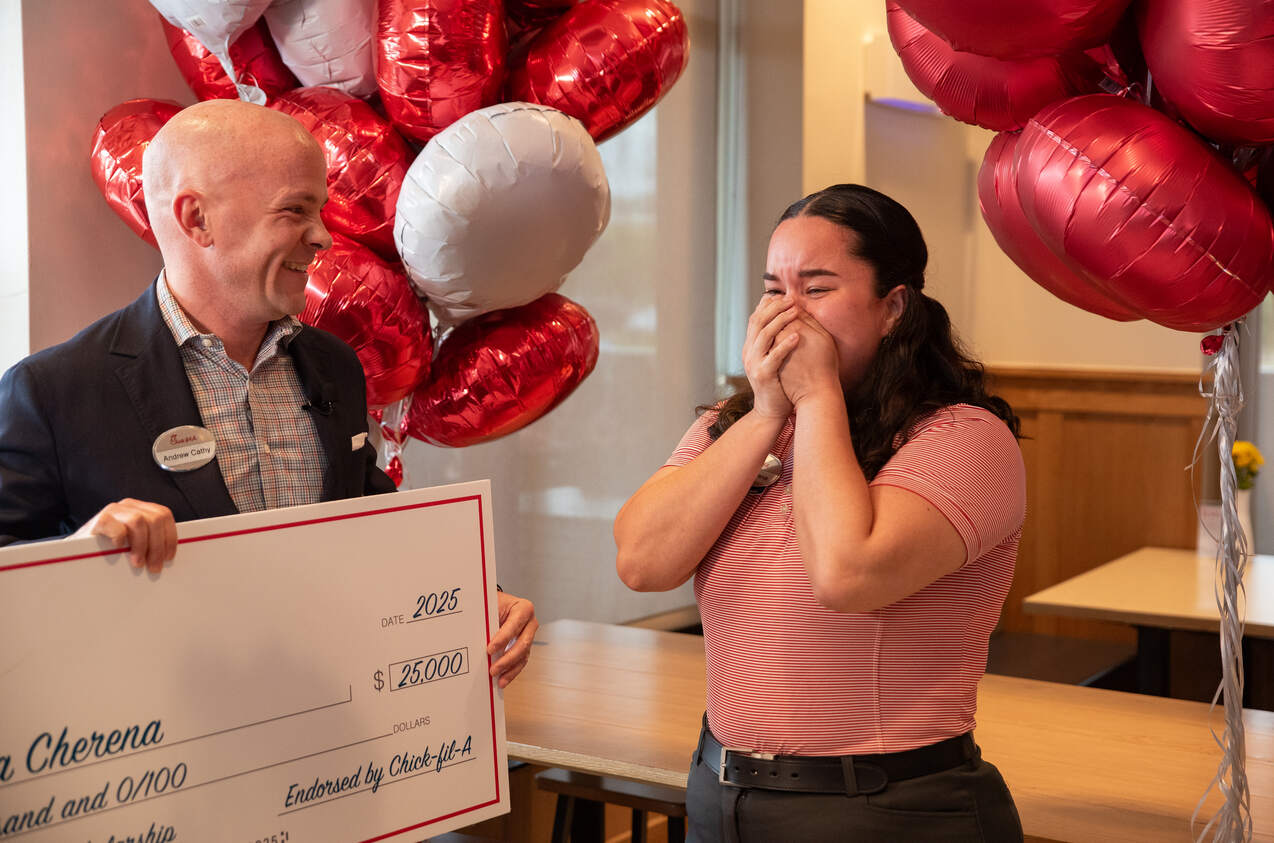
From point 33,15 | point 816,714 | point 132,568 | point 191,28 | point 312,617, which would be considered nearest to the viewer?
point 132,568

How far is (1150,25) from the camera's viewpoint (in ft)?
4.59

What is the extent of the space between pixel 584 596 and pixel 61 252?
2034 mm

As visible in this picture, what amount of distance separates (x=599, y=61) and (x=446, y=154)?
1.15ft

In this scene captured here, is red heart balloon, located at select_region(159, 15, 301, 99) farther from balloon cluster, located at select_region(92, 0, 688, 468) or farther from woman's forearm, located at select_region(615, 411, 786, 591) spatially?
woman's forearm, located at select_region(615, 411, 786, 591)

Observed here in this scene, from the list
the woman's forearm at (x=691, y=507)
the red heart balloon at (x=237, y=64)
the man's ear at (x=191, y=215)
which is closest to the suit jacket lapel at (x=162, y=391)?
the man's ear at (x=191, y=215)

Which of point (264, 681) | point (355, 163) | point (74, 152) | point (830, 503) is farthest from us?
point (74, 152)

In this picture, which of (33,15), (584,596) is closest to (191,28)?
(33,15)

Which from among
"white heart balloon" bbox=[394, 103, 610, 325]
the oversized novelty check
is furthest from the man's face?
"white heart balloon" bbox=[394, 103, 610, 325]

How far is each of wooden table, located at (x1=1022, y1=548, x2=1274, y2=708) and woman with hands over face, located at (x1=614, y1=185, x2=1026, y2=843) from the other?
1897mm

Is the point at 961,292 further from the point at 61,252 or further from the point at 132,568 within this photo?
the point at 132,568

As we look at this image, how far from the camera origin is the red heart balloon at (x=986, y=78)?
1559 mm

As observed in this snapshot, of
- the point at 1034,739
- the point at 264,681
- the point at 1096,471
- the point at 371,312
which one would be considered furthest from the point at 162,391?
the point at 1096,471

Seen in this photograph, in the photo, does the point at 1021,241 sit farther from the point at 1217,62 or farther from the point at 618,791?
the point at 618,791

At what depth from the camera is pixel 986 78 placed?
1.62 meters
